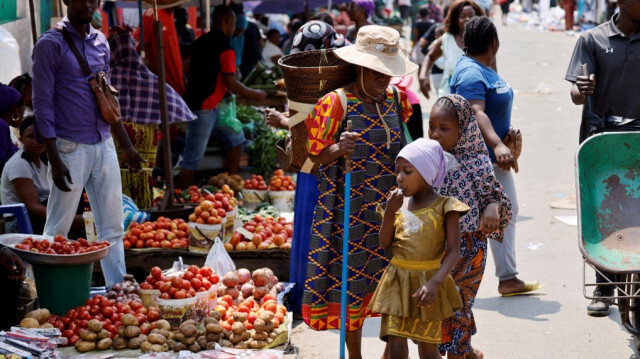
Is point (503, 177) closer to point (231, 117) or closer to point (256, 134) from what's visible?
point (231, 117)

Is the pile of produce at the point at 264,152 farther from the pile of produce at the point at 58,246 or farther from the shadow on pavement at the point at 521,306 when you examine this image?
the pile of produce at the point at 58,246

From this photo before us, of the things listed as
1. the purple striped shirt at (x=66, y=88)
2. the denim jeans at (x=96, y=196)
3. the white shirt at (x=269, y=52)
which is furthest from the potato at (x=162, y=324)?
the white shirt at (x=269, y=52)

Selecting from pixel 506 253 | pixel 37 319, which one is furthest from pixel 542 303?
pixel 37 319

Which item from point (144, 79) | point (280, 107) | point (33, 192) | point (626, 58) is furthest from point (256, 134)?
point (626, 58)

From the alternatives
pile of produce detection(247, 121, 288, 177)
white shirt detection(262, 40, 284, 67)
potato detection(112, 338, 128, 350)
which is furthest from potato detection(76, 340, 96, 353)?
white shirt detection(262, 40, 284, 67)

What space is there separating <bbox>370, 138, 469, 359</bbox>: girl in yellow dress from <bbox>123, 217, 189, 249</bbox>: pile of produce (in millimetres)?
3222

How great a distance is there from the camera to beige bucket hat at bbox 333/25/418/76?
4770 mm

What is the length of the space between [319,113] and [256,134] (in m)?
6.92

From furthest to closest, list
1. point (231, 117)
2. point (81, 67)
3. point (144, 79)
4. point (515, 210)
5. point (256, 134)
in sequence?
point (256, 134) < point (231, 117) < point (144, 79) < point (515, 210) < point (81, 67)

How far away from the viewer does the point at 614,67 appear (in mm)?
6270

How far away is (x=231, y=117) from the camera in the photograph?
10.4 meters

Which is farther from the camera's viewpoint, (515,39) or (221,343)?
(515,39)

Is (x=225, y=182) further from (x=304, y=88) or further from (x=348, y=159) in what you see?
(x=348, y=159)

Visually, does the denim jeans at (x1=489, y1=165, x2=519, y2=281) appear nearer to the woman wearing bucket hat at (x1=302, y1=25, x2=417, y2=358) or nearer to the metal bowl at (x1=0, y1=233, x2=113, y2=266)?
the woman wearing bucket hat at (x1=302, y1=25, x2=417, y2=358)
